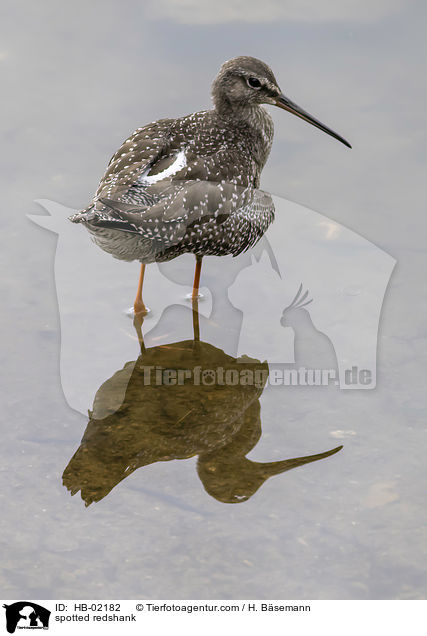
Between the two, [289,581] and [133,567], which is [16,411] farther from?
[289,581]

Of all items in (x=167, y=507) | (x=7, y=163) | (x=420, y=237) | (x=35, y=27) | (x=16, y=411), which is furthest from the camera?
(x=35, y=27)

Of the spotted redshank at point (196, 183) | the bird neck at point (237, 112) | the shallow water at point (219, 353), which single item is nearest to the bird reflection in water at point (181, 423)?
the shallow water at point (219, 353)

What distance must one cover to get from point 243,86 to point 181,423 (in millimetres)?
3102

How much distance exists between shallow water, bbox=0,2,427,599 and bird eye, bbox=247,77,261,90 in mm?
1315

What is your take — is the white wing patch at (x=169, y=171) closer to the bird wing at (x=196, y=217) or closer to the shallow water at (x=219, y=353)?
the bird wing at (x=196, y=217)

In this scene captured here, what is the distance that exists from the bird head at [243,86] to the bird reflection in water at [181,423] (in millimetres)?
2098

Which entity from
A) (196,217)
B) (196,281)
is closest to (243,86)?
(196,217)

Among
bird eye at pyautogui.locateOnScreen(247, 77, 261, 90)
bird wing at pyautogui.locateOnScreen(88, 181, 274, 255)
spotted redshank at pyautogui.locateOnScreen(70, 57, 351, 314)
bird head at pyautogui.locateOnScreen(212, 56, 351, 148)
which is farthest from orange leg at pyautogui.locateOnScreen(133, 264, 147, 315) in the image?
bird eye at pyautogui.locateOnScreen(247, 77, 261, 90)

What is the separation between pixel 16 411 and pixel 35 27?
6.48 m

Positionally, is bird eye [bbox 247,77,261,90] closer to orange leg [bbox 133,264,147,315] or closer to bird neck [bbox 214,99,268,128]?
bird neck [bbox 214,99,268,128]

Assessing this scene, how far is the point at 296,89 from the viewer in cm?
994

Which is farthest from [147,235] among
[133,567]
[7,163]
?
[7,163]

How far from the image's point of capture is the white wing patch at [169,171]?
6828mm

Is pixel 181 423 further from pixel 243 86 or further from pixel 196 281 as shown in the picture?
pixel 243 86
